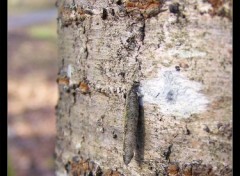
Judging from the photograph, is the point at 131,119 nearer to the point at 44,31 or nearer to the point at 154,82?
the point at 154,82

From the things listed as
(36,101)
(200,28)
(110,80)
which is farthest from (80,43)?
(36,101)

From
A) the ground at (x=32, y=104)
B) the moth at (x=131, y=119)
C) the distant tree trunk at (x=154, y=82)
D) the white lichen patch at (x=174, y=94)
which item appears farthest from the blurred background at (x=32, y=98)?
the white lichen patch at (x=174, y=94)

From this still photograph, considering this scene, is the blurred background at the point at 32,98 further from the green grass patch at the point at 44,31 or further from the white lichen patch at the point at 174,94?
the white lichen patch at the point at 174,94

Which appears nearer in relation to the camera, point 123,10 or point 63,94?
point 123,10

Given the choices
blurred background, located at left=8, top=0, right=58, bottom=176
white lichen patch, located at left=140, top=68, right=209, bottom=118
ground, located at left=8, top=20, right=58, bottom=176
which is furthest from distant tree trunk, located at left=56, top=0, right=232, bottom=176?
ground, located at left=8, top=20, right=58, bottom=176

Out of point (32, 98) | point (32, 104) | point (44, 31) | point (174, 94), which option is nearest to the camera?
point (174, 94)

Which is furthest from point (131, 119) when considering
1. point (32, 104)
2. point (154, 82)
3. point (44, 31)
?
point (44, 31)

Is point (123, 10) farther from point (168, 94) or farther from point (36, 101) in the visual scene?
point (36, 101)
